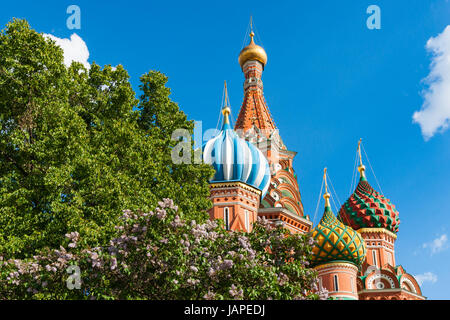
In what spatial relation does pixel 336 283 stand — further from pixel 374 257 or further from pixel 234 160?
pixel 374 257

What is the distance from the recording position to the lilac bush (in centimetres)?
747

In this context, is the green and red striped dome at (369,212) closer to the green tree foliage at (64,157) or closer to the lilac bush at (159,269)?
the green tree foliage at (64,157)

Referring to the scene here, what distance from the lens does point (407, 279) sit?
3094 centimetres

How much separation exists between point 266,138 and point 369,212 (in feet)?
27.2

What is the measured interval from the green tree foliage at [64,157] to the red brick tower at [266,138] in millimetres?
12503

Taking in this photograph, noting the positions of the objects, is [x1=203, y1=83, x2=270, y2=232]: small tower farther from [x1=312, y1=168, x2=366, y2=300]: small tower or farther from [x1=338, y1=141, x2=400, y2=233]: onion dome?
[x1=338, y1=141, x2=400, y2=233]: onion dome

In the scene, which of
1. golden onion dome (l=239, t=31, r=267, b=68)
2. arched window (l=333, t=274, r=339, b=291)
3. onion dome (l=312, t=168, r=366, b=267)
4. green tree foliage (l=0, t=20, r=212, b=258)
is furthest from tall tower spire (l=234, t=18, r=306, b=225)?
green tree foliage (l=0, t=20, r=212, b=258)

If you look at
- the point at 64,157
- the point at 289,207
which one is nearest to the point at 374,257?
the point at 289,207

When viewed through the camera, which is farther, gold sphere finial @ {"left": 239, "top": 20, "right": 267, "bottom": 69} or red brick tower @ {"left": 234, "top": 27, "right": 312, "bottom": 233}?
gold sphere finial @ {"left": 239, "top": 20, "right": 267, "bottom": 69}

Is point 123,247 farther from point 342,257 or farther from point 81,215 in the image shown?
point 342,257

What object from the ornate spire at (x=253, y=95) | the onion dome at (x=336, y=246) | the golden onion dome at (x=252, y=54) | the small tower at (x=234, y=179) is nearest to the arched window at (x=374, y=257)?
the onion dome at (x=336, y=246)

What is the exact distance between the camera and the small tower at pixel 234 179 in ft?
65.7

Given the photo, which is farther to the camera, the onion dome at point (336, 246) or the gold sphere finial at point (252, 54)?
the gold sphere finial at point (252, 54)
